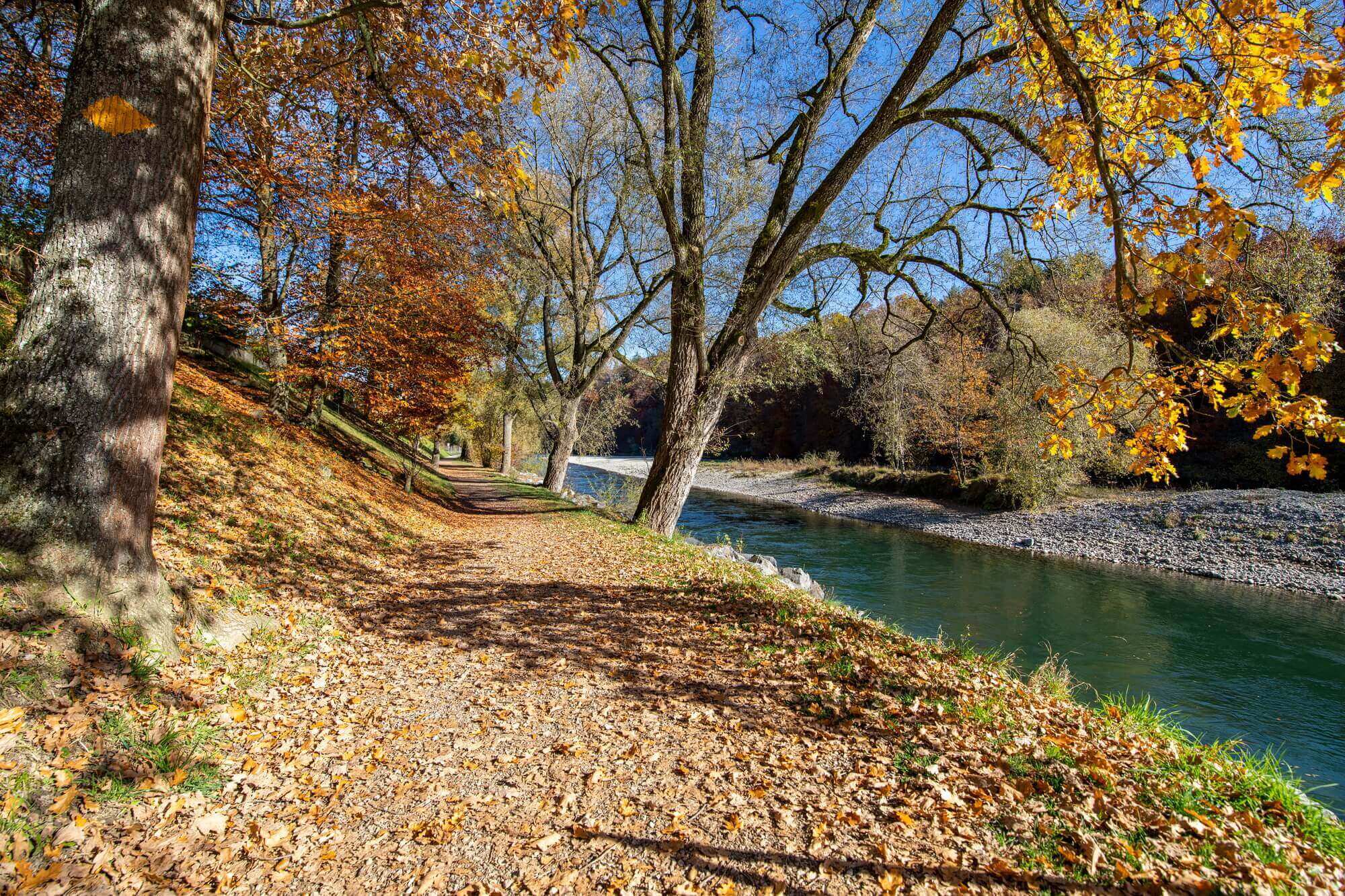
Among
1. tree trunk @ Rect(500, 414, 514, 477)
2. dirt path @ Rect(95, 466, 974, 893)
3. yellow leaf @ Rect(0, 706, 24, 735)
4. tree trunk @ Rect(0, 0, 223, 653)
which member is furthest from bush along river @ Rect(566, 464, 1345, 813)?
tree trunk @ Rect(500, 414, 514, 477)

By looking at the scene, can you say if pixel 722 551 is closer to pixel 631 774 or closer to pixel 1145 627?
pixel 1145 627

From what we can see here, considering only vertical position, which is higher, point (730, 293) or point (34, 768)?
point (730, 293)

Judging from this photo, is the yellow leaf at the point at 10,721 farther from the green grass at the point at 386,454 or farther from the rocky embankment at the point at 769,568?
the green grass at the point at 386,454

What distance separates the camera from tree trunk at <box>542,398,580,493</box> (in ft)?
52.9

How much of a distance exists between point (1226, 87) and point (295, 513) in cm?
882

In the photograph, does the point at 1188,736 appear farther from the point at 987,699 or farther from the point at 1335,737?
the point at 1335,737

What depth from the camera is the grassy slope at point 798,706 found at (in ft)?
7.56

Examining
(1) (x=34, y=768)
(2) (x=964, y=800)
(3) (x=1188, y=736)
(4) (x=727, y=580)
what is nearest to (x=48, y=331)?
(1) (x=34, y=768)

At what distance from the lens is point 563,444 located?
17188 mm

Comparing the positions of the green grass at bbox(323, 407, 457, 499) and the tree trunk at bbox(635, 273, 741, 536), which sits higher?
the tree trunk at bbox(635, 273, 741, 536)

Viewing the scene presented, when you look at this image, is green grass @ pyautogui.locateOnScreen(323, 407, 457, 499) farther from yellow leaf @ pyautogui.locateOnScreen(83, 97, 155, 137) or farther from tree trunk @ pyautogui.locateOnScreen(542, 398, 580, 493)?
yellow leaf @ pyautogui.locateOnScreen(83, 97, 155, 137)

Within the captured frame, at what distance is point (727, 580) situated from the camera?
673cm

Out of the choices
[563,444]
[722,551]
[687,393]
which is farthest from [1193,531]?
[563,444]

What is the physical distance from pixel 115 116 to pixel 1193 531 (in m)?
22.7
